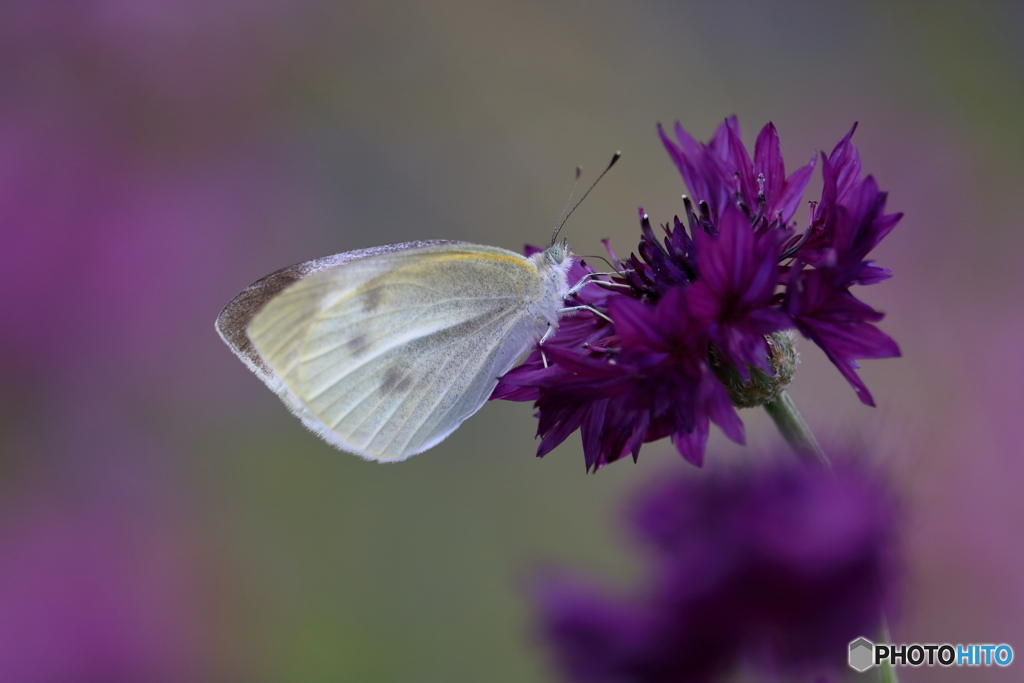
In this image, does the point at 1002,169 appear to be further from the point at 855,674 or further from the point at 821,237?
the point at 855,674

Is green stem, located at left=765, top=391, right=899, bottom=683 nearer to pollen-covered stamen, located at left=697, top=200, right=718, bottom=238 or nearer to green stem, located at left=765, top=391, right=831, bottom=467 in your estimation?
green stem, located at left=765, top=391, right=831, bottom=467

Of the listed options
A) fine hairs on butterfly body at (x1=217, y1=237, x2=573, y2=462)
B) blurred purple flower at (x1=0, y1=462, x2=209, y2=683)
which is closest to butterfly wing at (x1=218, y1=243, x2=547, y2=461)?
fine hairs on butterfly body at (x1=217, y1=237, x2=573, y2=462)

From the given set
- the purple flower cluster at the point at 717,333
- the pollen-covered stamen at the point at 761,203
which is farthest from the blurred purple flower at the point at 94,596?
the pollen-covered stamen at the point at 761,203

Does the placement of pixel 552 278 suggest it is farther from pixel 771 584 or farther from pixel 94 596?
pixel 94 596

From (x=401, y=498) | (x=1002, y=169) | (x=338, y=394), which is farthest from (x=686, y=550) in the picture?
(x=1002, y=169)


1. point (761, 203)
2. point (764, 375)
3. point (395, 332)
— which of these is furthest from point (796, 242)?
point (395, 332)
